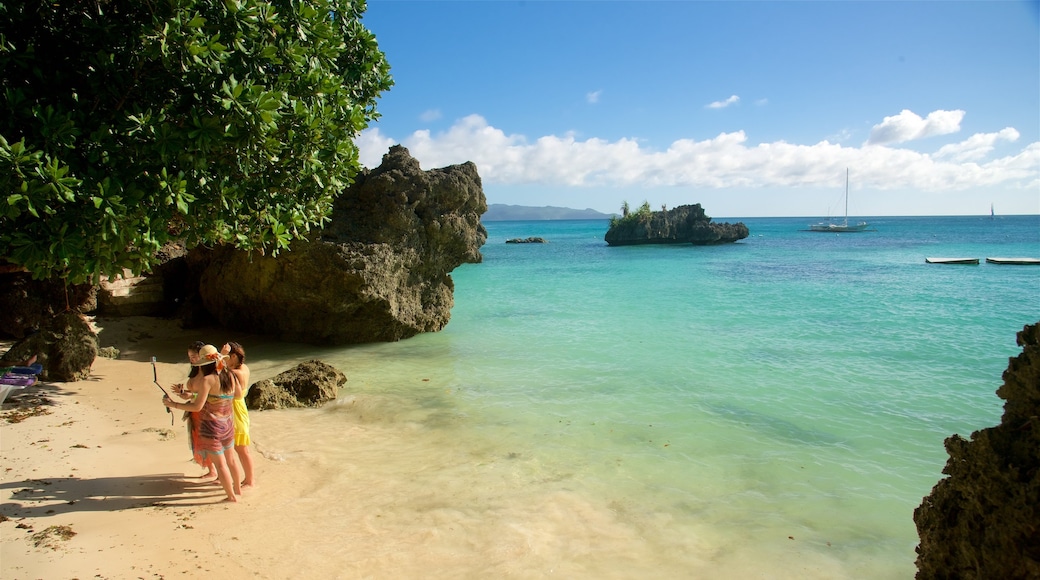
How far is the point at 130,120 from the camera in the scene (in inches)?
211

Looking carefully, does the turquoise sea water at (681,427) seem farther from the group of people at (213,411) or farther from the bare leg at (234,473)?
the group of people at (213,411)

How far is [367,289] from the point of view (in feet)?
43.0

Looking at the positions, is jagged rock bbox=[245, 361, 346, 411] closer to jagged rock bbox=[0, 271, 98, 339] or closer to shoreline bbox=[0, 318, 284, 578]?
shoreline bbox=[0, 318, 284, 578]

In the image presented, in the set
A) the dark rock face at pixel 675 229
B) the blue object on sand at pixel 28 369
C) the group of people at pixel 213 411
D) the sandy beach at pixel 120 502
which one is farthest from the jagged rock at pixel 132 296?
the dark rock face at pixel 675 229

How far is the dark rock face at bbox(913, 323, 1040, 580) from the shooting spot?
3.00 m

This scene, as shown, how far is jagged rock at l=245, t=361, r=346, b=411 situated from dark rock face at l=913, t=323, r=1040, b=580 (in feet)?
27.2

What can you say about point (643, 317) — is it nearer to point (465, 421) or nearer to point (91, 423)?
point (465, 421)

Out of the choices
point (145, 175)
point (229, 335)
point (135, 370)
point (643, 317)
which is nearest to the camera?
point (145, 175)

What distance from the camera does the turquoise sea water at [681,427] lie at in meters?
5.62

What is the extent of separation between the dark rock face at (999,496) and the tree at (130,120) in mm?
5959

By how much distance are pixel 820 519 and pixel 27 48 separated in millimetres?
8652

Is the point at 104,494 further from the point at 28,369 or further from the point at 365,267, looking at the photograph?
the point at 365,267

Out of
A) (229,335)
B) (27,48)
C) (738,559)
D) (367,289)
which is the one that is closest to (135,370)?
(229,335)

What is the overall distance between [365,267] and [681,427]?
7.57 m
